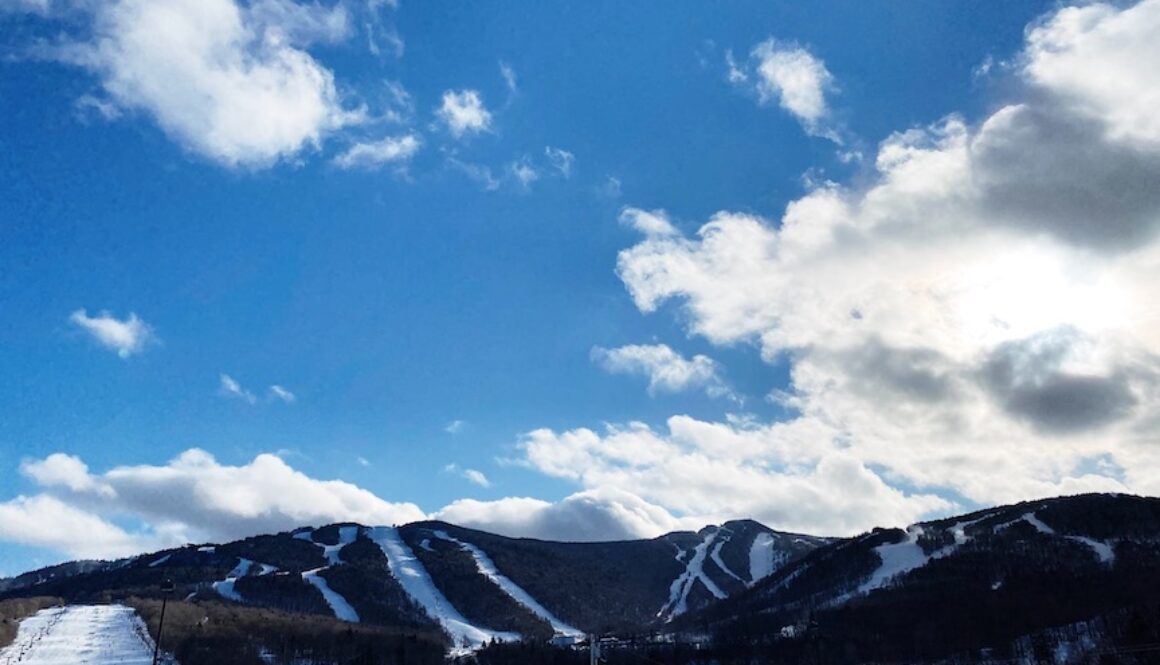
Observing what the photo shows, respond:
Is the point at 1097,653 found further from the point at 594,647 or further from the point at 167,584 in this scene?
the point at 167,584

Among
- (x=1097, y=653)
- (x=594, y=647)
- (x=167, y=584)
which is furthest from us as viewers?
(x=1097, y=653)

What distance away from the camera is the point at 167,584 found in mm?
87375

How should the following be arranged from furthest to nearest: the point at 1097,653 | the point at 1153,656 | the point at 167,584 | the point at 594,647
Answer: the point at 1097,653, the point at 1153,656, the point at 167,584, the point at 594,647

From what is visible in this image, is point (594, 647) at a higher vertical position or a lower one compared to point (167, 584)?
lower

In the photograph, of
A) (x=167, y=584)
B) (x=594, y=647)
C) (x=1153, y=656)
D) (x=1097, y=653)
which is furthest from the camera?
(x=1097, y=653)

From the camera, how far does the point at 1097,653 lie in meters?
200

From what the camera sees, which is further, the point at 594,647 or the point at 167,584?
the point at 167,584

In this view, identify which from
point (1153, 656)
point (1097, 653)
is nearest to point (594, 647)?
point (1153, 656)

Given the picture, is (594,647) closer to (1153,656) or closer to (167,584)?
(167,584)

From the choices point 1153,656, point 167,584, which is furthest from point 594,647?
point 1153,656

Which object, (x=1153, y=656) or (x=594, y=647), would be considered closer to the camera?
(x=594, y=647)

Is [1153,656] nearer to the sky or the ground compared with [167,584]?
nearer to the ground

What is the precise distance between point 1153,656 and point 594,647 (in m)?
156

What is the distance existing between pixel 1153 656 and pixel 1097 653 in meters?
28.1
